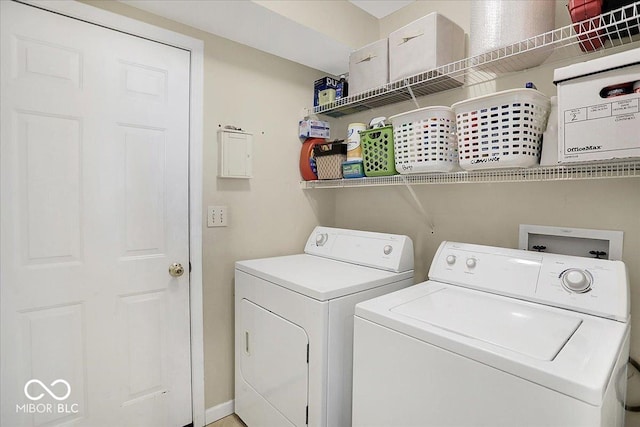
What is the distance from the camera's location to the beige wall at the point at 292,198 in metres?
1.48

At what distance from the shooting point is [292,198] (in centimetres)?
227

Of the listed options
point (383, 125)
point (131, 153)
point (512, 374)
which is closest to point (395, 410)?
point (512, 374)

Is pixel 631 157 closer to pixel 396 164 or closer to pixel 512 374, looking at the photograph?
pixel 512 374

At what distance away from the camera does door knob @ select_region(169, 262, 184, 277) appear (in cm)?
178

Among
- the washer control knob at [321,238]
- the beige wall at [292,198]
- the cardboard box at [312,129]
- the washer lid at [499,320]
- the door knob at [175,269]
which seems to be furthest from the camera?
the cardboard box at [312,129]

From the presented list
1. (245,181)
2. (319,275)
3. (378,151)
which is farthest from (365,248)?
(245,181)

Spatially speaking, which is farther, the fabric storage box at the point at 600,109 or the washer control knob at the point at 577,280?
the washer control knob at the point at 577,280

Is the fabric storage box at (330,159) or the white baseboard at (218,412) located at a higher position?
the fabric storage box at (330,159)

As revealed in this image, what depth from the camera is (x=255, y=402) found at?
1.77 m

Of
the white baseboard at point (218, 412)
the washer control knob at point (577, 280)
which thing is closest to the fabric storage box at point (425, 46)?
the washer control knob at point (577, 280)

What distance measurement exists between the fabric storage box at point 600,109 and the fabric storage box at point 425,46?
61 cm

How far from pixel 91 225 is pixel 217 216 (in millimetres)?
610

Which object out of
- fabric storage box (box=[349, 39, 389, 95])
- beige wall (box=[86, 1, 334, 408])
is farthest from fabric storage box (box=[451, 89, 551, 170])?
beige wall (box=[86, 1, 334, 408])
